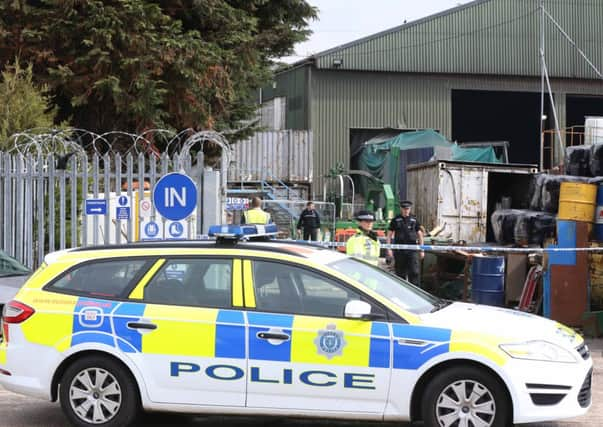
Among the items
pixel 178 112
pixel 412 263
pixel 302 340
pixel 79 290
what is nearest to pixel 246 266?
pixel 302 340

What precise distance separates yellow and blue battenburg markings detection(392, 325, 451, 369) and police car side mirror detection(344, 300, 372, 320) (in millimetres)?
250

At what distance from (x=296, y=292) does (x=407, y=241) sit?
350 inches

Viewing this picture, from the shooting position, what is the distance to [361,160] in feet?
138

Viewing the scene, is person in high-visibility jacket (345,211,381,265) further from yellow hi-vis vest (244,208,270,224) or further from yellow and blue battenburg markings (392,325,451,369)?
yellow and blue battenburg markings (392,325,451,369)

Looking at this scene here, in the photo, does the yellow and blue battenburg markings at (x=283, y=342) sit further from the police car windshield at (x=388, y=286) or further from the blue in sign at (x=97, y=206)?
the blue in sign at (x=97, y=206)

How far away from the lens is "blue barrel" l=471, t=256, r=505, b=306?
1537 cm

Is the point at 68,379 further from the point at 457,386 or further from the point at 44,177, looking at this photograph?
the point at 44,177

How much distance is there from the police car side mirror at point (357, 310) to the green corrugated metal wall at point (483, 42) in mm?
35316

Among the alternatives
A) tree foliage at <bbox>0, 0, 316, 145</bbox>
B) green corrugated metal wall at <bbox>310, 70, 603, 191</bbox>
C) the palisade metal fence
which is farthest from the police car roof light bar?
green corrugated metal wall at <bbox>310, 70, 603, 191</bbox>

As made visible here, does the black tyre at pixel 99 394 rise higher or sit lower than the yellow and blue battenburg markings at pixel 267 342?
lower

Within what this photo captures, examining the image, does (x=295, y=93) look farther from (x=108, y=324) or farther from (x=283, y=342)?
(x=283, y=342)

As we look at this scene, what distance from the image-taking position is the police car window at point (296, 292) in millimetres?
7324

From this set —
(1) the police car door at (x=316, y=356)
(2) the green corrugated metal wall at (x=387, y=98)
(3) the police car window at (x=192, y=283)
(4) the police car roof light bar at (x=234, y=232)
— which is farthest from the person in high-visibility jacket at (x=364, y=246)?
(2) the green corrugated metal wall at (x=387, y=98)

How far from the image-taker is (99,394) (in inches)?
298
